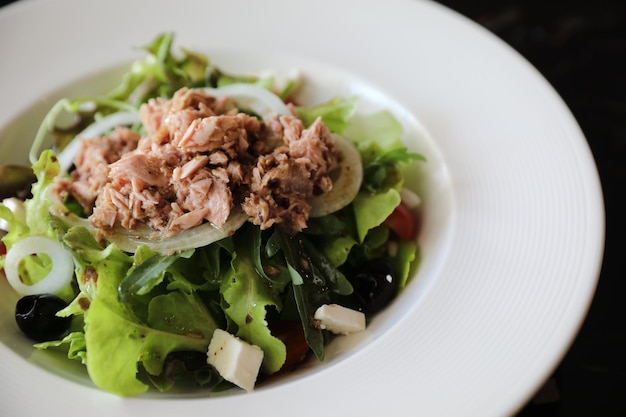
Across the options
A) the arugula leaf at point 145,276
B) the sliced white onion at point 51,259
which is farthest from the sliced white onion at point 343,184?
the sliced white onion at point 51,259

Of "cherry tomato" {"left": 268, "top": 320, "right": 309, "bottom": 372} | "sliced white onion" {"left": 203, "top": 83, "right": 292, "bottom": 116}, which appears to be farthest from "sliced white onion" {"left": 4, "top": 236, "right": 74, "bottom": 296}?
"sliced white onion" {"left": 203, "top": 83, "right": 292, "bottom": 116}

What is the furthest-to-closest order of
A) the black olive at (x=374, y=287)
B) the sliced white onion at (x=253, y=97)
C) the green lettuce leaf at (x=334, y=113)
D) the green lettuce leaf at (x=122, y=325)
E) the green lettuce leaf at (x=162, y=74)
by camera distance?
the green lettuce leaf at (x=162, y=74)
the green lettuce leaf at (x=334, y=113)
the sliced white onion at (x=253, y=97)
the black olive at (x=374, y=287)
the green lettuce leaf at (x=122, y=325)

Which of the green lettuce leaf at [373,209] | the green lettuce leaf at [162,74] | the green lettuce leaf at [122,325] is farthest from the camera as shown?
the green lettuce leaf at [162,74]

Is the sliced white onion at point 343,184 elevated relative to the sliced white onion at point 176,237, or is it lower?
elevated

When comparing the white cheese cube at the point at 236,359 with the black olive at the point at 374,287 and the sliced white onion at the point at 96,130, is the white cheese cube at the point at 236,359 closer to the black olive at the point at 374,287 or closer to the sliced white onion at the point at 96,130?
the black olive at the point at 374,287

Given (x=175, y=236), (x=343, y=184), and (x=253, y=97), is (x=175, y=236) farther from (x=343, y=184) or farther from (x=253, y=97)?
(x=253, y=97)

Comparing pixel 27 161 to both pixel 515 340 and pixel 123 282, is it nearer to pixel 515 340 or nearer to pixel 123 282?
pixel 123 282

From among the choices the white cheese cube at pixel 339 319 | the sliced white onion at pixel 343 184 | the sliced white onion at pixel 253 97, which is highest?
the sliced white onion at pixel 253 97

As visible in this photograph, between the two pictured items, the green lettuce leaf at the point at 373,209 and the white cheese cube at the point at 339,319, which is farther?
the green lettuce leaf at the point at 373,209
